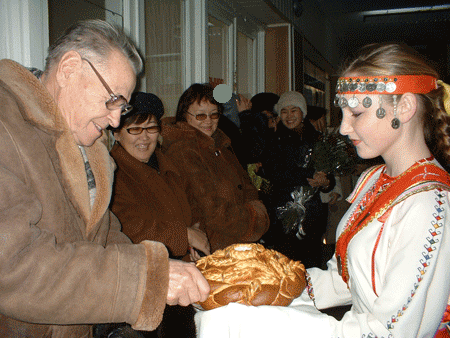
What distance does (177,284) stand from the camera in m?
1.29

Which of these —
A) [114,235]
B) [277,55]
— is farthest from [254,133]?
[277,55]

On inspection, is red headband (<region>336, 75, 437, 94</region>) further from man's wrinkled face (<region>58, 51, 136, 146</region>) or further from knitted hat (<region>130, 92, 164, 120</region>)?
knitted hat (<region>130, 92, 164, 120</region>)

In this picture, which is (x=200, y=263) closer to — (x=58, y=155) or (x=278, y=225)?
(x=58, y=155)

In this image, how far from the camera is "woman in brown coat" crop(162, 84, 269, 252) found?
8.72 feet

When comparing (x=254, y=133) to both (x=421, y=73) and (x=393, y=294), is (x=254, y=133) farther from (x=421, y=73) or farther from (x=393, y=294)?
(x=393, y=294)

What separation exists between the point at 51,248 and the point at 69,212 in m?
0.24

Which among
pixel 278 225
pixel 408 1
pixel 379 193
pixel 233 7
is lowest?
pixel 278 225

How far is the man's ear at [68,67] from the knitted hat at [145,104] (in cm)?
108

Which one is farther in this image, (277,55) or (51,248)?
(277,55)

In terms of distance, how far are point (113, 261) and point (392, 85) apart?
3.81 ft

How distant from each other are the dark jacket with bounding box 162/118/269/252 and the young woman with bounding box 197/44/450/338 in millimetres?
1125

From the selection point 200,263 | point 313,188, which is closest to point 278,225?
point 313,188

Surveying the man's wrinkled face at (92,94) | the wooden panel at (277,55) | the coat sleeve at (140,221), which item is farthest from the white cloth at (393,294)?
the wooden panel at (277,55)

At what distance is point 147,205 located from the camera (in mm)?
2312
